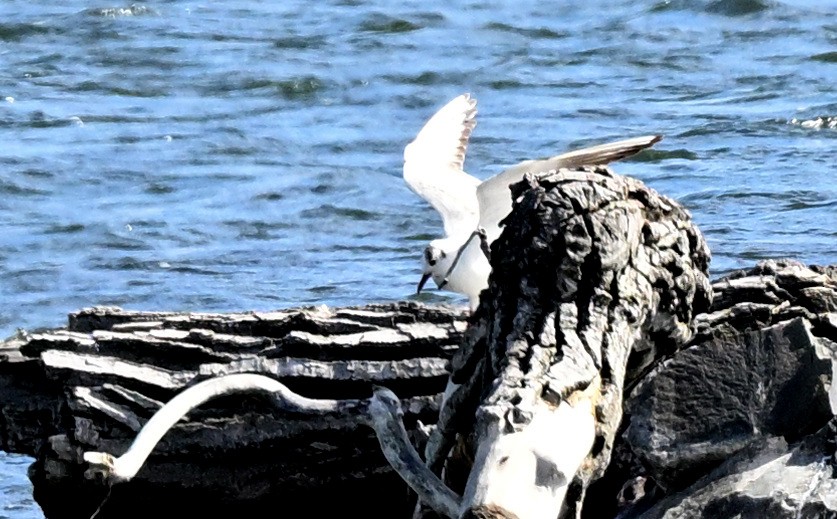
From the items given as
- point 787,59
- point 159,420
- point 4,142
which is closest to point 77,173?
point 4,142

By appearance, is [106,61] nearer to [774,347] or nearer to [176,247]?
[176,247]

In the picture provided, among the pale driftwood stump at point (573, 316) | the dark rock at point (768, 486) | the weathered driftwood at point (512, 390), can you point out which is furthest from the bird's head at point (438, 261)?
the dark rock at point (768, 486)

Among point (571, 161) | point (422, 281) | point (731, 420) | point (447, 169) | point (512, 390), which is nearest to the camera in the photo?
point (512, 390)

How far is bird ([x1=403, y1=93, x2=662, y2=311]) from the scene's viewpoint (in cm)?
555

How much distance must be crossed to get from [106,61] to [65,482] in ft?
27.0

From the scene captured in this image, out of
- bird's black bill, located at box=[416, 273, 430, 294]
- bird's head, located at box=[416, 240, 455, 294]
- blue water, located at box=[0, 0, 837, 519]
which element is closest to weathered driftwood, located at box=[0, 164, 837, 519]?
blue water, located at box=[0, 0, 837, 519]

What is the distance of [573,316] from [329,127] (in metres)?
6.98

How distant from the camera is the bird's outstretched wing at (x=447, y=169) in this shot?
22.0ft

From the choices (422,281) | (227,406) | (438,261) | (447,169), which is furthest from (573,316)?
(447,169)

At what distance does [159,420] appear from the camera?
326 cm

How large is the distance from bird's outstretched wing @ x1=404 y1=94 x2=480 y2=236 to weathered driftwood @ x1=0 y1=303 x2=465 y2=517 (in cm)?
243

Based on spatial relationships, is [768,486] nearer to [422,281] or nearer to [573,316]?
[573,316]

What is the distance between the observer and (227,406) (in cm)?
396

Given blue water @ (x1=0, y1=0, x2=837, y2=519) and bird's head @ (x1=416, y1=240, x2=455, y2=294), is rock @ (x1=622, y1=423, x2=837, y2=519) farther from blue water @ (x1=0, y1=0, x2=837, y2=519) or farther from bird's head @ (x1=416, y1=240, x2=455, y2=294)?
bird's head @ (x1=416, y1=240, x2=455, y2=294)
